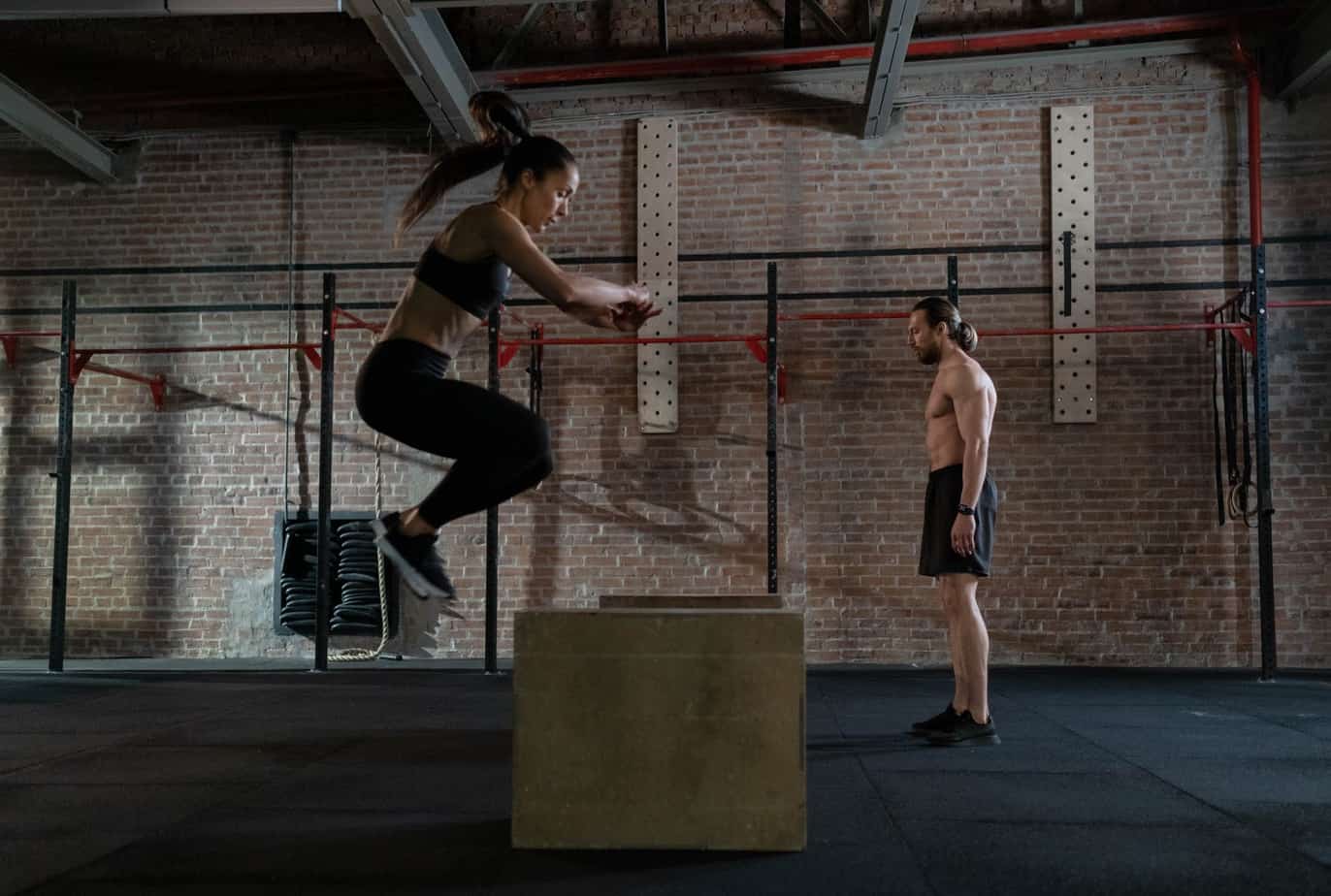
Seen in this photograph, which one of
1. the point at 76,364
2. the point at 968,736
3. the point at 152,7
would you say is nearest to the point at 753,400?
the point at 968,736

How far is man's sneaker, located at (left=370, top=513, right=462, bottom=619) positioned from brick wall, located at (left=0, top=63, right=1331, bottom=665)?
3727mm

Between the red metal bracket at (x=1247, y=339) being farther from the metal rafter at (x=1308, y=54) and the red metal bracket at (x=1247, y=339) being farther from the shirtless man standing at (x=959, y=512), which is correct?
the shirtless man standing at (x=959, y=512)

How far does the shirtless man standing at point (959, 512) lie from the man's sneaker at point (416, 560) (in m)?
1.88

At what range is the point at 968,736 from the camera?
11.7ft

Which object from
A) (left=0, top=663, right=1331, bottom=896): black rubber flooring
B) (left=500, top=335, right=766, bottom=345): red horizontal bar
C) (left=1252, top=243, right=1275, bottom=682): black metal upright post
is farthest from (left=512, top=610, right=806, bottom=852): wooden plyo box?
(left=1252, top=243, right=1275, bottom=682): black metal upright post

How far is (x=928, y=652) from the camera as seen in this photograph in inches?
242

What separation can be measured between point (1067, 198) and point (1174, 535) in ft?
6.90

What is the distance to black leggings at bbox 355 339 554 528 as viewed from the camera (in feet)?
7.24

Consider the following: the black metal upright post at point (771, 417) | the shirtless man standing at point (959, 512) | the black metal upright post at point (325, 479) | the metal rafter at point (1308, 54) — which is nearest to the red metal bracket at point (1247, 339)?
the metal rafter at point (1308, 54)

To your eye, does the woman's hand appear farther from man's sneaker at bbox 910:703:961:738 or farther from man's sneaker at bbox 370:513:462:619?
man's sneaker at bbox 910:703:961:738

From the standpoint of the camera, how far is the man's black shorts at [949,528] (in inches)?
139

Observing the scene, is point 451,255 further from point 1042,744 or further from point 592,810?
point 1042,744

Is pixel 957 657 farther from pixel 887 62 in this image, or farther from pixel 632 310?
pixel 887 62

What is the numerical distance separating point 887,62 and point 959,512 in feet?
10.3
